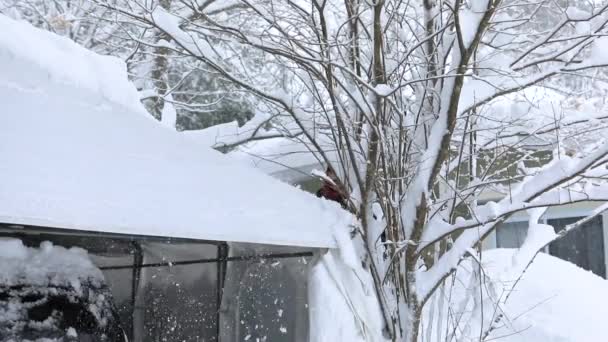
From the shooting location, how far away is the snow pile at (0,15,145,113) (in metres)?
3.56

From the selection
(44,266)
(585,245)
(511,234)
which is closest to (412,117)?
(44,266)

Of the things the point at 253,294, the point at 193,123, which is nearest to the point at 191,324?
the point at 253,294

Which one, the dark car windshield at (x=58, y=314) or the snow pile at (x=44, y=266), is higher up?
the snow pile at (x=44, y=266)

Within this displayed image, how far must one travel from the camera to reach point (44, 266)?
3701 millimetres

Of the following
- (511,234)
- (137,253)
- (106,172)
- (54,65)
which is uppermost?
(54,65)

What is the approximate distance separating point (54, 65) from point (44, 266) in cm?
116

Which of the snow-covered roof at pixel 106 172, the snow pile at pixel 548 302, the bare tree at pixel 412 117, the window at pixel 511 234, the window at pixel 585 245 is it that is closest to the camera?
the snow-covered roof at pixel 106 172

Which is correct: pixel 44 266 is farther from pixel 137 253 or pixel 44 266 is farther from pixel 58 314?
pixel 137 253

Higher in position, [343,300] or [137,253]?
[137,253]

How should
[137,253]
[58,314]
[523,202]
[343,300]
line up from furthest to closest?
1. [137,253]
2. [343,300]
3. [523,202]
4. [58,314]

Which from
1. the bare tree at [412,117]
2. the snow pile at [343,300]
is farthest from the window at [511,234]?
the snow pile at [343,300]

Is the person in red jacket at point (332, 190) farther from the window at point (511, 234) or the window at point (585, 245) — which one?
the window at point (585, 245)

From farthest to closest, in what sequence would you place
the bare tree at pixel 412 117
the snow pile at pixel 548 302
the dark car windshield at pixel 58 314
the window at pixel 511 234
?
the window at pixel 511 234 → the snow pile at pixel 548 302 → the bare tree at pixel 412 117 → the dark car windshield at pixel 58 314

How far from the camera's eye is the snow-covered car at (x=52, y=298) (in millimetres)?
3355
